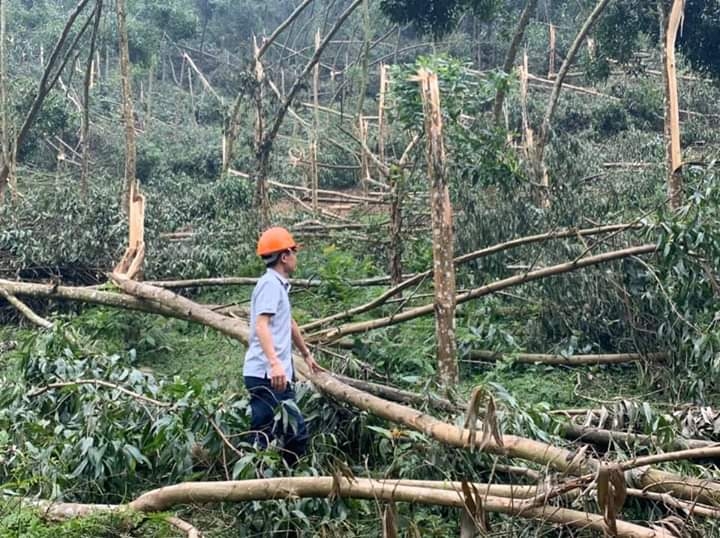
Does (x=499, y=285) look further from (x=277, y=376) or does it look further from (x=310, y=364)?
(x=277, y=376)

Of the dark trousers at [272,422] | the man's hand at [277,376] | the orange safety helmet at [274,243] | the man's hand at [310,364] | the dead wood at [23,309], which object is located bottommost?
the dead wood at [23,309]

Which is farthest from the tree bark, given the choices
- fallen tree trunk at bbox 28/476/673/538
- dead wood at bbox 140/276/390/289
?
dead wood at bbox 140/276/390/289

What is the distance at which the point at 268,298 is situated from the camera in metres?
4.61

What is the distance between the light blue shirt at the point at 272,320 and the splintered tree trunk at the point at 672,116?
4.56 meters

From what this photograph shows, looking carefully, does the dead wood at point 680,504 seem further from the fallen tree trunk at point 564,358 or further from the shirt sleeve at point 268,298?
the fallen tree trunk at point 564,358

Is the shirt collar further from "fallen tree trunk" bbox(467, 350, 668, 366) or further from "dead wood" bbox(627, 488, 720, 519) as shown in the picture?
"fallen tree trunk" bbox(467, 350, 668, 366)

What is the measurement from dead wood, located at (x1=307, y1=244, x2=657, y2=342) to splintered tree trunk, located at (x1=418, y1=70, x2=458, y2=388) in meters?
0.78

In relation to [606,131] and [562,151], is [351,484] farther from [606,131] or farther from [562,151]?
[606,131]

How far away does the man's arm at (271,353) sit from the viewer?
4.48 metres

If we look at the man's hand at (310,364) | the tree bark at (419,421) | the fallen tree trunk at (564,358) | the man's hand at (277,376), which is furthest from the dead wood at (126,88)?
the man's hand at (277,376)

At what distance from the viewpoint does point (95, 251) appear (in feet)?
34.2

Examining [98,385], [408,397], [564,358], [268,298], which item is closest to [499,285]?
[564,358]

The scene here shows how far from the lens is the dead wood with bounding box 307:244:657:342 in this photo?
635cm

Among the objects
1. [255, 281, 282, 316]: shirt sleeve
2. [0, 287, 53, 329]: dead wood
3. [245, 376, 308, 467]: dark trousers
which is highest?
[255, 281, 282, 316]: shirt sleeve
